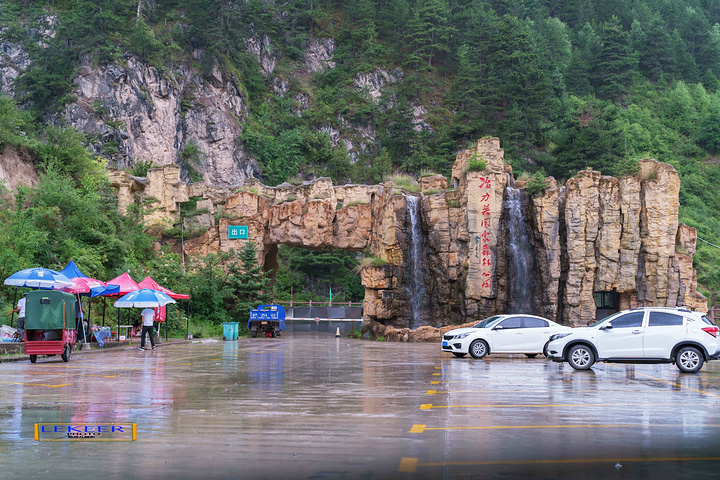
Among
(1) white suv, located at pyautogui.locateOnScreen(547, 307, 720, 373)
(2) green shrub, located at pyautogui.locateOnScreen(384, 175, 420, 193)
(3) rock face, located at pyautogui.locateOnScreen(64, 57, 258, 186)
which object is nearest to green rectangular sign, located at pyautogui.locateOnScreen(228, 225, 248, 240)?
(2) green shrub, located at pyautogui.locateOnScreen(384, 175, 420, 193)

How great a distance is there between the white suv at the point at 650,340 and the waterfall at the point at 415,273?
76.5 ft

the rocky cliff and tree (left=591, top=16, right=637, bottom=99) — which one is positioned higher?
tree (left=591, top=16, right=637, bottom=99)

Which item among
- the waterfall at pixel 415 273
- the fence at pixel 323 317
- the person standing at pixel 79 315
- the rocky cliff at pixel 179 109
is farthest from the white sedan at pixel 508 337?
the rocky cliff at pixel 179 109

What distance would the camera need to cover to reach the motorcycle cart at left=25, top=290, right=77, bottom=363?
19.2m

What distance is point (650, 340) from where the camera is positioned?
58.3 feet

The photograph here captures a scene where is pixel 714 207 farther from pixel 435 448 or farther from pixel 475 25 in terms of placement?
pixel 435 448

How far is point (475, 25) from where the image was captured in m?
79.9

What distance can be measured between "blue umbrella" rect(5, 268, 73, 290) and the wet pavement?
536cm

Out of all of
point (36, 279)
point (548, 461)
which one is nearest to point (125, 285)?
point (36, 279)

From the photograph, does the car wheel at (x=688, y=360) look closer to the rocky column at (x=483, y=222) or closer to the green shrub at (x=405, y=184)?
the rocky column at (x=483, y=222)

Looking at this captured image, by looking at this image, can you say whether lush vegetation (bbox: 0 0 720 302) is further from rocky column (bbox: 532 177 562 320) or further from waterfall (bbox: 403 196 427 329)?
waterfall (bbox: 403 196 427 329)

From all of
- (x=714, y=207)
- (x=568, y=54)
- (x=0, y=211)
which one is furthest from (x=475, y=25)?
(x=0, y=211)

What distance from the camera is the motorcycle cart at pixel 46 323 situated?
19.2m

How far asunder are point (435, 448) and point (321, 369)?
11.1 meters
